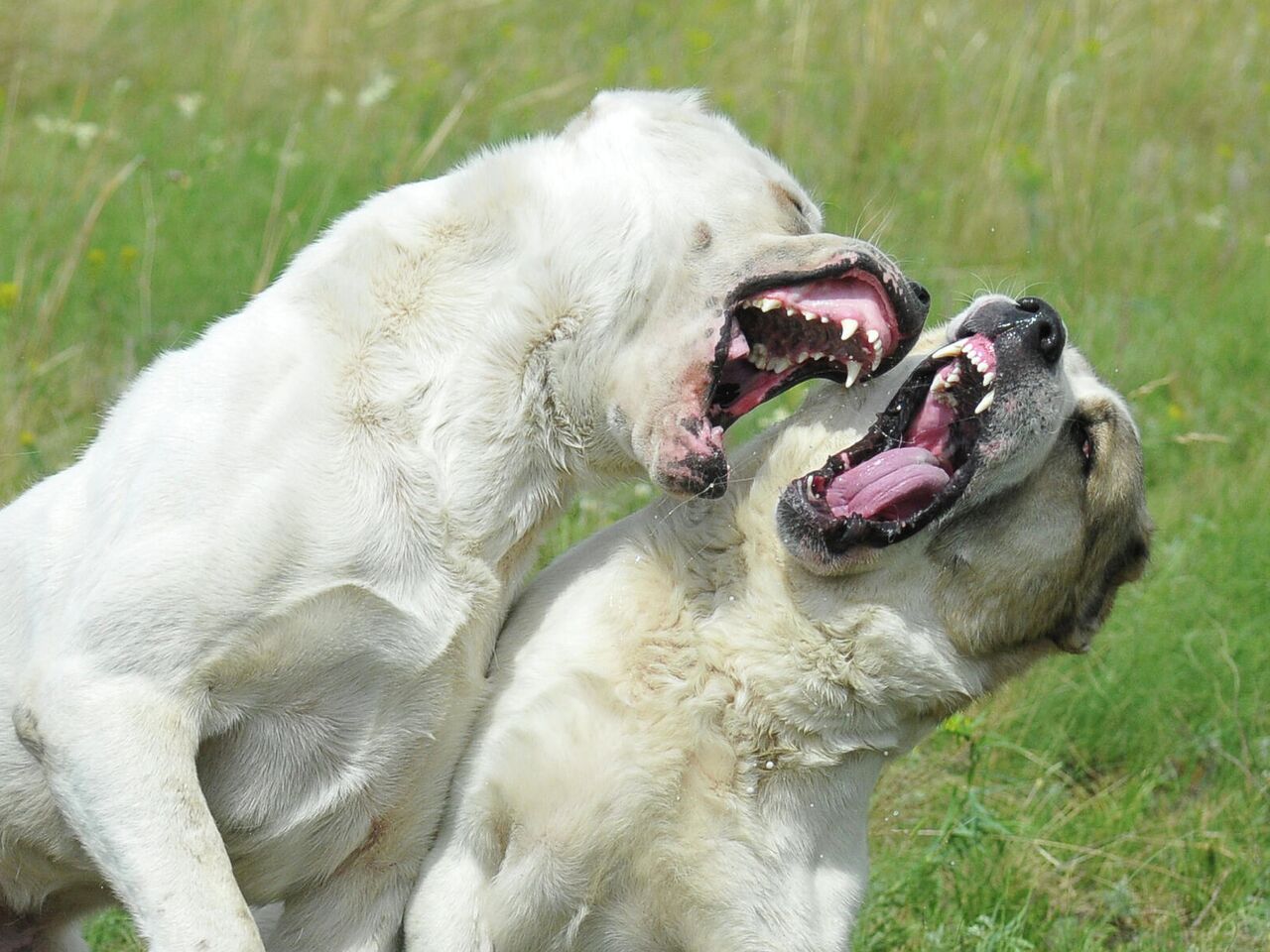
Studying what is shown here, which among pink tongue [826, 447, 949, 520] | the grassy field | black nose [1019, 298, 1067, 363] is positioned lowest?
the grassy field

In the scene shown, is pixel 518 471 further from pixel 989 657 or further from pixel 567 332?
pixel 989 657

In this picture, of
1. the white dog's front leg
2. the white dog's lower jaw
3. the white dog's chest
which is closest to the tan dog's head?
the white dog's lower jaw

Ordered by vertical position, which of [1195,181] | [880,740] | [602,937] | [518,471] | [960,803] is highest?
[518,471]

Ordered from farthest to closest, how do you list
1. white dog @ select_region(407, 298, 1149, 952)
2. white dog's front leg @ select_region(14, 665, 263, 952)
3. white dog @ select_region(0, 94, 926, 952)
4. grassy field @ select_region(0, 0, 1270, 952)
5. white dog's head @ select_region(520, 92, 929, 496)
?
1. grassy field @ select_region(0, 0, 1270, 952)
2. white dog's head @ select_region(520, 92, 929, 496)
3. white dog @ select_region(407, 298, 1149, 952)
4. white dog @ select_region(0, 94, 926, 952)
5. white dog's front leg @ select_region(14, 665, 263, 952)

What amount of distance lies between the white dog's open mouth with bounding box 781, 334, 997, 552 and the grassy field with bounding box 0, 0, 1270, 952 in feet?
2.99

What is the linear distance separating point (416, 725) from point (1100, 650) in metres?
2.64

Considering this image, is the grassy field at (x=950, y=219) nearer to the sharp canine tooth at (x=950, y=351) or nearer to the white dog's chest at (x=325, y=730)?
the sharp canine tooth at (x=950, y=351)

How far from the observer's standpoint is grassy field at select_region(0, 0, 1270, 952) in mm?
4512

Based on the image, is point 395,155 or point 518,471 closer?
point 518,471

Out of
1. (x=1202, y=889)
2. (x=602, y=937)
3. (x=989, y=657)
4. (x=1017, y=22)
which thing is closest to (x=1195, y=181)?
(x=1017, y=22)

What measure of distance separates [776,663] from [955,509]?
446mm

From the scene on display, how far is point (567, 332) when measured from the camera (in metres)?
3.36

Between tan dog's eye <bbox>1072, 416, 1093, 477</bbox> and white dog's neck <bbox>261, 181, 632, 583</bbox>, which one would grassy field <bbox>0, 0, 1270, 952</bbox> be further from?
white dog's neck <bbox>261, 181, 632, 583</bbox>

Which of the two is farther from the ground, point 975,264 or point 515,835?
point 515,835
